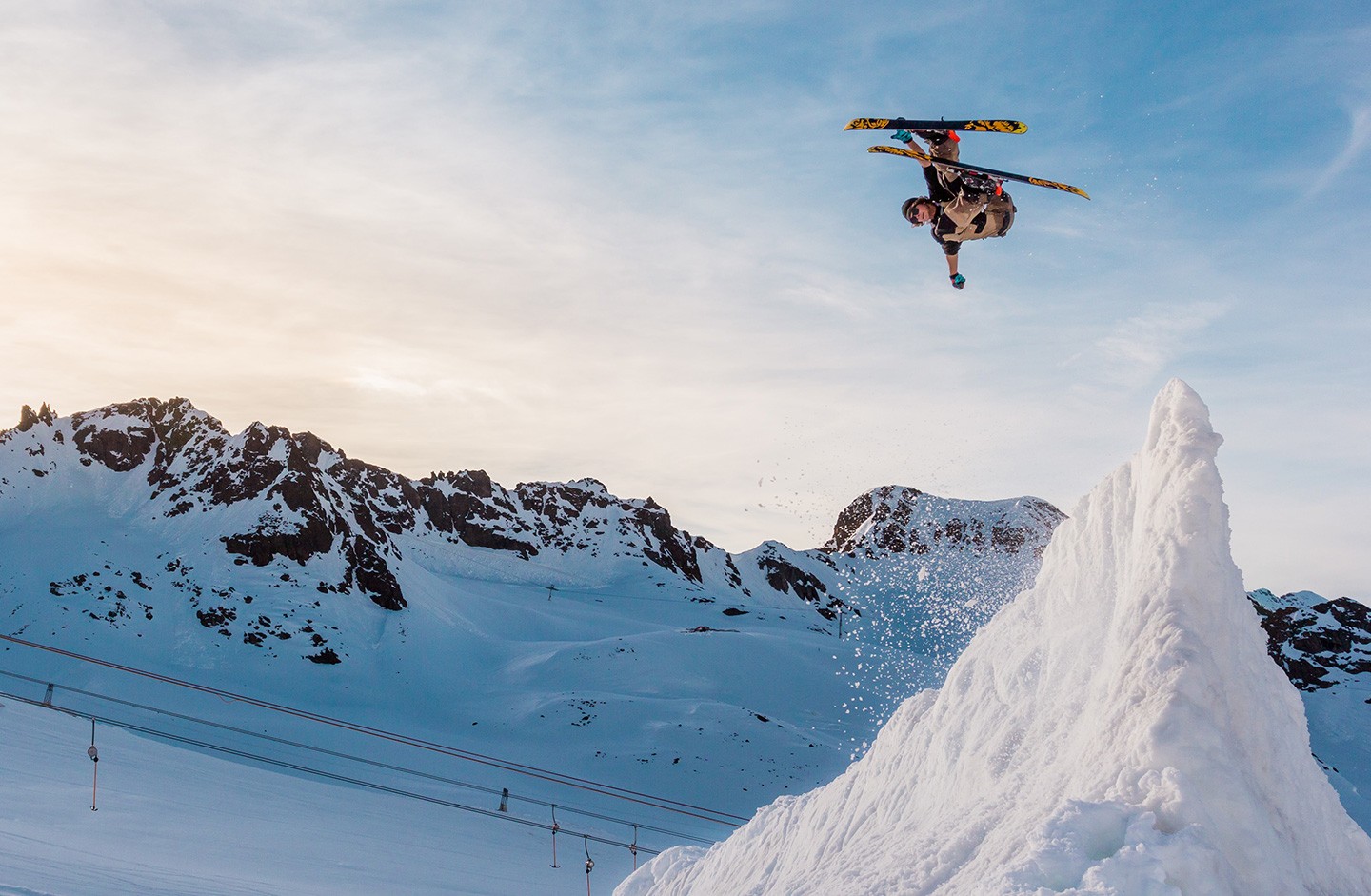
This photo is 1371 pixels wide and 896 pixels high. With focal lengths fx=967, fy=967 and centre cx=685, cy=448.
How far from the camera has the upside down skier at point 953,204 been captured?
48.2 feet

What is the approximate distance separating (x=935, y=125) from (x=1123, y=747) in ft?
33.1

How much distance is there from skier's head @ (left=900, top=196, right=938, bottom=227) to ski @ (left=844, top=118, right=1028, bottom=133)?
122 cm

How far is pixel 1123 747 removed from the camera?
732cm

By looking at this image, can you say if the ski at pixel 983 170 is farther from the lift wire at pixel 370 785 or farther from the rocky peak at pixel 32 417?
the rocky peak at pixel 32 417

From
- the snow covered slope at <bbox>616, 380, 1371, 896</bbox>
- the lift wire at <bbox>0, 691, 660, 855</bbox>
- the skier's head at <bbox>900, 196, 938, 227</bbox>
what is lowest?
the lift wire at <bbox>0, 691, 660, 855</bbox>

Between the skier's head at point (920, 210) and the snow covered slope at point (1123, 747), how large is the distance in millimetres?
6403

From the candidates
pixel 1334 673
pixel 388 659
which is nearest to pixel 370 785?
pixel 388 659

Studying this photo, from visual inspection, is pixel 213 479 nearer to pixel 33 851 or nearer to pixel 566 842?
pixel 566 842

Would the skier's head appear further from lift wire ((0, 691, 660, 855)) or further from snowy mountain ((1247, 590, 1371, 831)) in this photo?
snowy mountain ((1247, 590, 1371, 831))

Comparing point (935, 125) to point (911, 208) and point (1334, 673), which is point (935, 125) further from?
point (1334, 673)

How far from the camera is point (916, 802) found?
1051 centimetres

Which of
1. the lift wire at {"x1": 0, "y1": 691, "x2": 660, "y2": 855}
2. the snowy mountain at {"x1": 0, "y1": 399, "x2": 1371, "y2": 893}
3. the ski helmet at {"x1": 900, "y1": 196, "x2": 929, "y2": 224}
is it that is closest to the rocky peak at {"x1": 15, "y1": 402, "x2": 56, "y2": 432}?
the snowy mountain at {"x1": 0, "y1": 399, "x2": 1371, "y2": 893}

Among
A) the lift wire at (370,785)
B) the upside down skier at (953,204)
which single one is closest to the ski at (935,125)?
the upside down skier at (953,204)

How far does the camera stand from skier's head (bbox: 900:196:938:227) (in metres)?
15.3
